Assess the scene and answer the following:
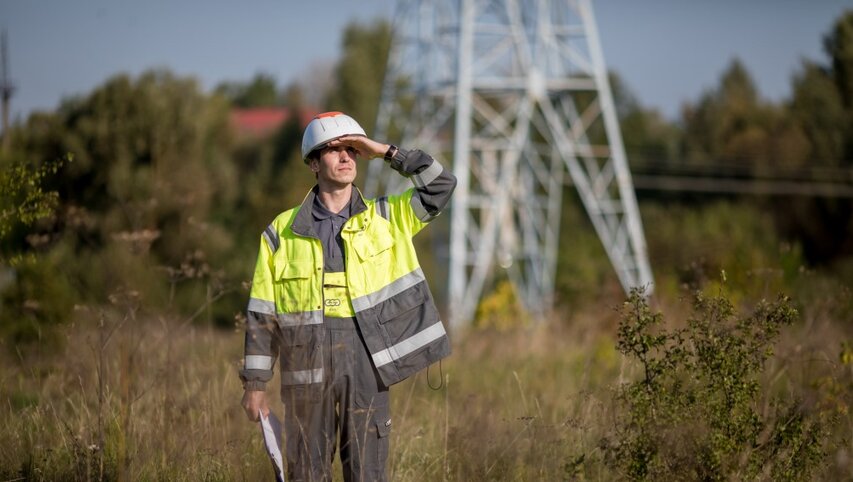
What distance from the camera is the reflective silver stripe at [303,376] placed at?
476 cm

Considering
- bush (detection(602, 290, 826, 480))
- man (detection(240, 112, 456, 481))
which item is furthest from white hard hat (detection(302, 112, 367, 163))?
bush (detection(602, 290, 826, 480))

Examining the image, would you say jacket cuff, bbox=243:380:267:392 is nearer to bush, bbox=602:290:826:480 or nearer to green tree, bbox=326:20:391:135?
bush, bbox=602:290:826:480

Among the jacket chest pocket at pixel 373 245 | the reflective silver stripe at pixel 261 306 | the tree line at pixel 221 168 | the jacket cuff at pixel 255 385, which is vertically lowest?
the jacket cuff at pixel 255 385

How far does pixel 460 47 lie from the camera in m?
21.0

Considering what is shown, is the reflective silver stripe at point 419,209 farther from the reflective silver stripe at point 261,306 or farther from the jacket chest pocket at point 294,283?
the reflective silver stripe at point 261,306

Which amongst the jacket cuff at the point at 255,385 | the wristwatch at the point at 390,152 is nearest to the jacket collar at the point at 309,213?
the wristwatch at the point at 390,152

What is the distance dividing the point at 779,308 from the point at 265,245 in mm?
2162

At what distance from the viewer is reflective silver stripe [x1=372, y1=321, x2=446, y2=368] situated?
482cm

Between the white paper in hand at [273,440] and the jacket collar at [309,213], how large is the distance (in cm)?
78

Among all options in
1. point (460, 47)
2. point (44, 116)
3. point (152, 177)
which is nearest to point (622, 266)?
point (460, 47)

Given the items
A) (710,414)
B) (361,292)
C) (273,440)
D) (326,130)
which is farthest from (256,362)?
(710,414)

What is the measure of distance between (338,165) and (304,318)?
683 millimetres

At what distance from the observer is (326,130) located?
4.93 metres

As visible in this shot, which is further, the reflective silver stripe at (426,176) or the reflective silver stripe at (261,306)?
the reflective silver stripe at (426,176)
